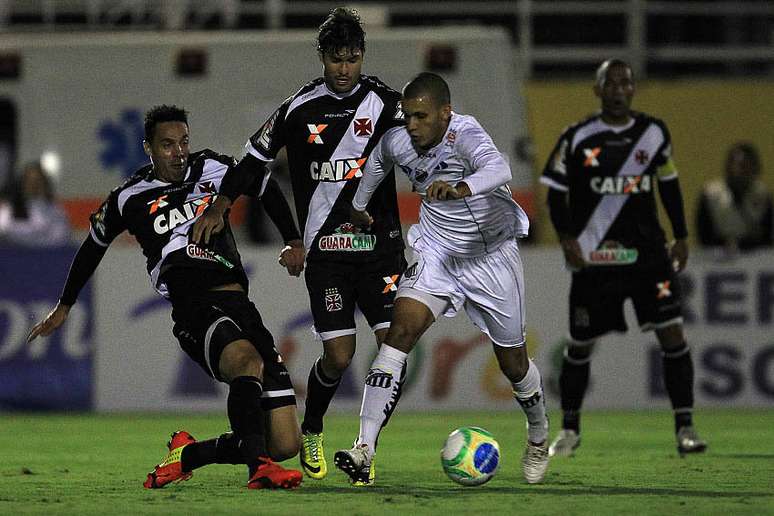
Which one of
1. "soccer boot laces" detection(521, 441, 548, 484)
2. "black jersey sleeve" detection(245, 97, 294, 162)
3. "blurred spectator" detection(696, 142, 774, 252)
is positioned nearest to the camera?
"soccer boot laces" detection(521, 441, 548, 484)

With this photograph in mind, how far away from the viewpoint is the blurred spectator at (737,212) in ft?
47.7

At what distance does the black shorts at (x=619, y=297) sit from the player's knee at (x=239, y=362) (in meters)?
3.27

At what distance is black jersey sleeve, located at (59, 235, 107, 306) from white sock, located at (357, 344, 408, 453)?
1.58 metres

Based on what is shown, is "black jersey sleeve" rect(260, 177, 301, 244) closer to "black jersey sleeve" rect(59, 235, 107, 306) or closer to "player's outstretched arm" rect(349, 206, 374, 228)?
"player's outstretched arm" rect(349, 206, 374, 228)

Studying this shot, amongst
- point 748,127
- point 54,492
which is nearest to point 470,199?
point 54,492

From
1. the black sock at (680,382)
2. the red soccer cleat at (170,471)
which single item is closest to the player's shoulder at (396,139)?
the red soccer cleat at (170,471)

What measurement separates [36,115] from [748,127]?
856 cm

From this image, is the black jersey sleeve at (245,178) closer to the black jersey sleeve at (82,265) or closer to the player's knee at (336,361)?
the black jersey sleeve at (82,265)

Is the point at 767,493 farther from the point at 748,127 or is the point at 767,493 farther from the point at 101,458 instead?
the point at 748,127

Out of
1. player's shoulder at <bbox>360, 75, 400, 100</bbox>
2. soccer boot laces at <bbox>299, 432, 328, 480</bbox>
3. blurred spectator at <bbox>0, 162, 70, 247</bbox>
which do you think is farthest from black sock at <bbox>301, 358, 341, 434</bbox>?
blurred spectator at <bbox>0, 162, 70, 247</bbox>

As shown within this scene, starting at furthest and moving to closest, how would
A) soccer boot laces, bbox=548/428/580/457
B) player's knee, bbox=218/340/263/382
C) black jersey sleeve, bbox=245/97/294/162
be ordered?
soccer boot laces, bbox=548/428/580/457, black jersey sleeve, bbox=245/97/294/162, player's knee, bbox=218/340/263/382

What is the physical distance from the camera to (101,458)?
10.2 meters

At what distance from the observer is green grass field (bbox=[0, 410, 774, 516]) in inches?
287

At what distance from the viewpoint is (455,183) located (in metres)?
8.22
